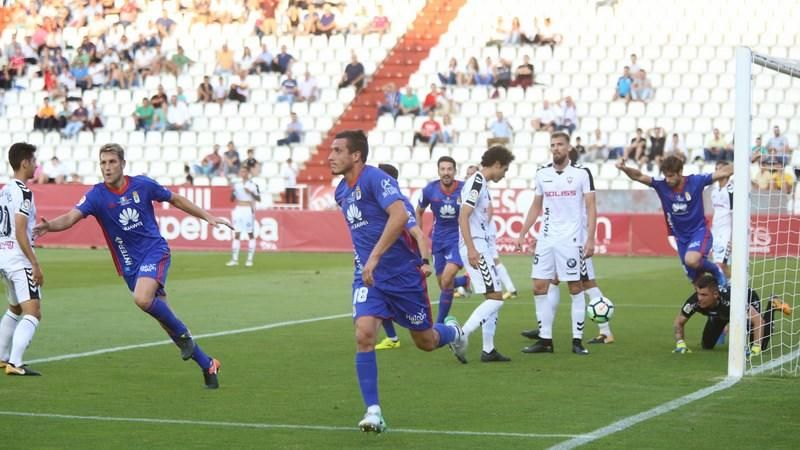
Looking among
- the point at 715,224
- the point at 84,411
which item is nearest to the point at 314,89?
the point at 715,224

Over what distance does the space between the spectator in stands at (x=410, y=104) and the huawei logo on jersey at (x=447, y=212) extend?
23.9 m

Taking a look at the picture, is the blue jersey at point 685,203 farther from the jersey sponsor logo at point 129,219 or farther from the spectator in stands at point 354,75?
the spectator in stands at point 354,75

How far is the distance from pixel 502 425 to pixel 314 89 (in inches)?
1276

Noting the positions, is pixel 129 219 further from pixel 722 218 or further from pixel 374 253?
pixel 722 218

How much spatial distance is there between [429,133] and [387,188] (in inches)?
1120

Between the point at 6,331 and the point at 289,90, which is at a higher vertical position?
the point at 289,90

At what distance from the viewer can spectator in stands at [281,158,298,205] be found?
1427 inches

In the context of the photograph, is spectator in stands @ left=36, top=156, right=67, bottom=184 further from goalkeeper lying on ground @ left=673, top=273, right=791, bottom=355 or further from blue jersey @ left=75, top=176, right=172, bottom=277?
blue jersey @ left=75, top=176, right=172, bottom=277

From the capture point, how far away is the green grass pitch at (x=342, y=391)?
8398mm

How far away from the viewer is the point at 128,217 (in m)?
10.8

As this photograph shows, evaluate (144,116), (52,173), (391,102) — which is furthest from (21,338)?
(144,116)

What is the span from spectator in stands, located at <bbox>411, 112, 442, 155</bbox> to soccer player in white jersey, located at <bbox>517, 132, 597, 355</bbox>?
23.6 metres

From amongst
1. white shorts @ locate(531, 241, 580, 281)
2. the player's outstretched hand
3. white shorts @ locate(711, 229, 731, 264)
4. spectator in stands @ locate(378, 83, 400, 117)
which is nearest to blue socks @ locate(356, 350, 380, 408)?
the player's outstretched hand

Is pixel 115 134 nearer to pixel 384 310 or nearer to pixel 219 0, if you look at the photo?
pixel 219 0
